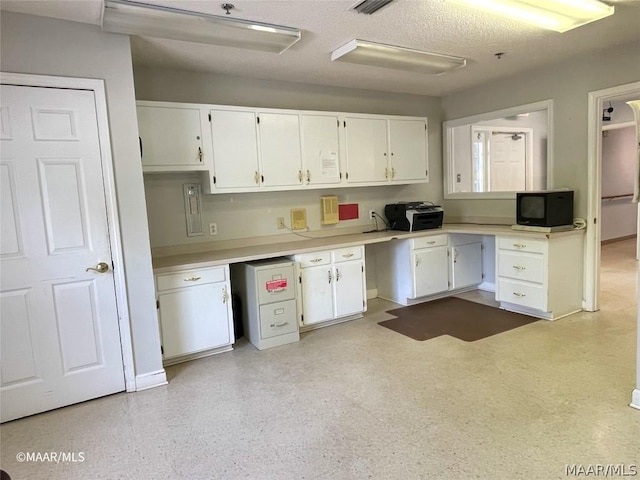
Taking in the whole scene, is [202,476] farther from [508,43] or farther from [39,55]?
[508,43]

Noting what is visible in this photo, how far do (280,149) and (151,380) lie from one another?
226 centimetres

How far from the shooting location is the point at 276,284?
11.8ft

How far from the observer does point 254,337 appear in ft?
12.1

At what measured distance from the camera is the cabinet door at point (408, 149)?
4680 millimetres

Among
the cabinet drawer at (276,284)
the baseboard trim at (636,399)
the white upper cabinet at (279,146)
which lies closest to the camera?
the baseboard trim at (636,399)

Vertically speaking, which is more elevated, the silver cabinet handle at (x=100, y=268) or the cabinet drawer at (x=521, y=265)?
the silver cabinet handle at (x=100, y=268)

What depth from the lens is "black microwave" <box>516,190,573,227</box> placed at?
12.9 feet

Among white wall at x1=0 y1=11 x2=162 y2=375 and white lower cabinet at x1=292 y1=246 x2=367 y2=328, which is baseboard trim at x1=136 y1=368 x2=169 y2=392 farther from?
white lower cabinet at x1=292 y1=246 x2=367 y2=328

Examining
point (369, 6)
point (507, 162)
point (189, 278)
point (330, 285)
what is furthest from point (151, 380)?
point (507, 162)

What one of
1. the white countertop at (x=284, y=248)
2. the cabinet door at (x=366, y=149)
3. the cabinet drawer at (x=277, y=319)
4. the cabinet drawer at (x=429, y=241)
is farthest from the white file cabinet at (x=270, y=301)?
the cabinet drawer at (x=429, y=241)

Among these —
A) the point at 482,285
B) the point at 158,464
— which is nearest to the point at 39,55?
the point at 158,464

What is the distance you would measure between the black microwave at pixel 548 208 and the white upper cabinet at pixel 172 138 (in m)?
3.08

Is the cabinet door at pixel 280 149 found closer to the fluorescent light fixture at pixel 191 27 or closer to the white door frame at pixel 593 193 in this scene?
the fluorescent light fixture at pixel 191 27

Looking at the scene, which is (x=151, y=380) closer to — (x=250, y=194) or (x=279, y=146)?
(x=250, y=194)
